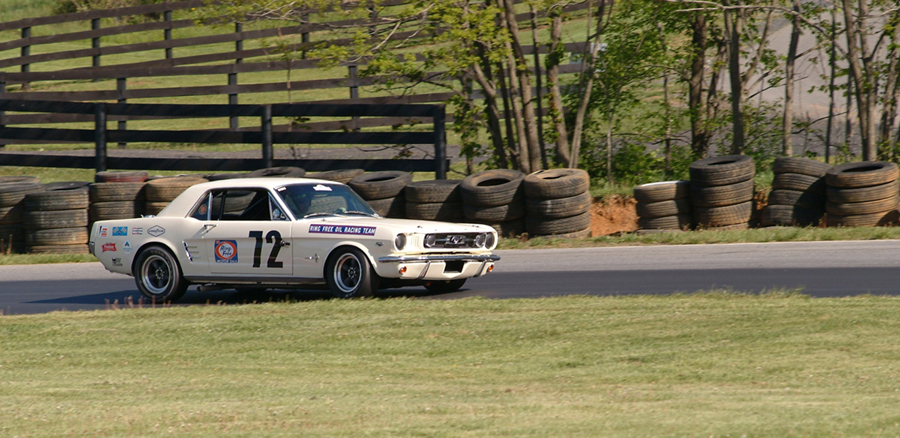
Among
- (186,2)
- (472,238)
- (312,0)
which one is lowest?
(472,238)

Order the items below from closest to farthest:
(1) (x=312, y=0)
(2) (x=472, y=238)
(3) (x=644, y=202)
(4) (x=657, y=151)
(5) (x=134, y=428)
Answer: (5) (x=134, y=428) < (2) (x=472, y=238) < (3) (x=644, y=202) < (1) (x=312, y=0) < (4) (x=657, y=151)

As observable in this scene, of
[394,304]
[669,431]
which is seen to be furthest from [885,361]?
[394,304]

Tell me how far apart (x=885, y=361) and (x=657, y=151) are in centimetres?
1231

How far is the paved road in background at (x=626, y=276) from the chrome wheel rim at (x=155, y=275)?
0.92 ft

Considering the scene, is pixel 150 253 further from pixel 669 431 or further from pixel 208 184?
pixel 669 431

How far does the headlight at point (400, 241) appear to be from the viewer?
9.38m

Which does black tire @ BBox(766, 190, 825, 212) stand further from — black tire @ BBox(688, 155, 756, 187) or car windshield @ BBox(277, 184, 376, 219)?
car windshield @ BBox(277, 184, 376, 219)

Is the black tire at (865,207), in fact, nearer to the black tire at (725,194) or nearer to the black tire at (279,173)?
the black tire at (725,194)

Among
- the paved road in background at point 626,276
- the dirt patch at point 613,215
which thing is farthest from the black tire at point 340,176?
the dirt patch at point 613,215

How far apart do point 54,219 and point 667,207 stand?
9.12 m

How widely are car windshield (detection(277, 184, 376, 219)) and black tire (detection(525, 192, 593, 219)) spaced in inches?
159

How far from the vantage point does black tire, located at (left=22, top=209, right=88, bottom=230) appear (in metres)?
15.0

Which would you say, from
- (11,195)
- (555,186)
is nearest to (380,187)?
(555,186)

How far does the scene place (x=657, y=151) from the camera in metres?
18.6
